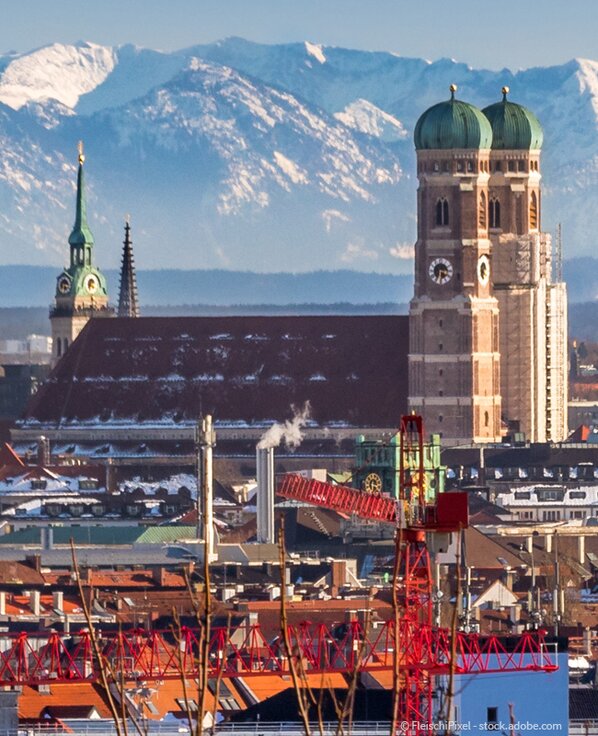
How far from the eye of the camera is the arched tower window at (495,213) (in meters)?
164

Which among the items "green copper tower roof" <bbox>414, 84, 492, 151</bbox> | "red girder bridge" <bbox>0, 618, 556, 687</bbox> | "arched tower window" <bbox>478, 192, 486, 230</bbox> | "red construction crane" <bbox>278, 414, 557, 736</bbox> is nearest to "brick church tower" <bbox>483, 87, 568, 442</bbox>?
"arched tower window" <bbox>478, 192, 486, 230</bbox>

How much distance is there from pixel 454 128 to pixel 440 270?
18.7ft

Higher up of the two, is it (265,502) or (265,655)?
(265,502)

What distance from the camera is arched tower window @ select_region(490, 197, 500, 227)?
164 m

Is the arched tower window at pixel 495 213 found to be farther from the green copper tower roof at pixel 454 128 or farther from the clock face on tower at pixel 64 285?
the clock face on tower at pixel 64 285

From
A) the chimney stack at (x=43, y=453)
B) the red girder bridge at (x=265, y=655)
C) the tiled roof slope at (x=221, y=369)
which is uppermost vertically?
→ the tiled roof slope at (x=221, y=369)

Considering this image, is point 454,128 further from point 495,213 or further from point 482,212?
point 495,213

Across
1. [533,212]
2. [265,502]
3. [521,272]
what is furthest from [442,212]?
[265,502]

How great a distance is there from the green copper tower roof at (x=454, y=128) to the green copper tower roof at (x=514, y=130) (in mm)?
3254

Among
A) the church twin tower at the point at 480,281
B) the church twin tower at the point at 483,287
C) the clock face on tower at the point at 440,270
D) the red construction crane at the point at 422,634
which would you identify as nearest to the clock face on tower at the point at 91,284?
the church twin tower at the point at 483,287

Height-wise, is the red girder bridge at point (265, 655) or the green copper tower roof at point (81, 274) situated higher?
the green copper tower roof at point (81, 274)

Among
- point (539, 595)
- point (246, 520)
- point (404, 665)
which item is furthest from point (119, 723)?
point (246, 520)

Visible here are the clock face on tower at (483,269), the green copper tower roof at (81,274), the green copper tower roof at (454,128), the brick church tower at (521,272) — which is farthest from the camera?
the green copper tower roof at (81,274)

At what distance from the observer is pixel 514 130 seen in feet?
539
